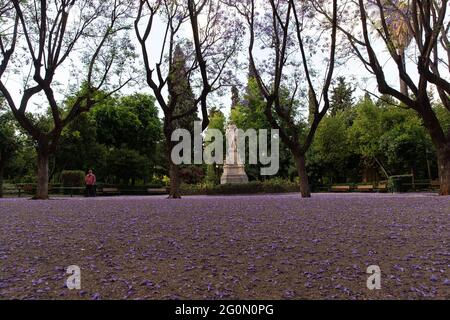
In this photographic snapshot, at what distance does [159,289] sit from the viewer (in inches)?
153

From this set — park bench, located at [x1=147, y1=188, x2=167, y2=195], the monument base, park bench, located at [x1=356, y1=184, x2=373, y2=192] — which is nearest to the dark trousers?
park bench, located at [x1=147, y1=188, x2=167, y2=195]

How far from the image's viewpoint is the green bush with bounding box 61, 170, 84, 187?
33375 millimetres

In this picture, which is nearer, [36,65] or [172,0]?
[36,65]

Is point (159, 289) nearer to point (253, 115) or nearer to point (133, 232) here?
point (133, 232)

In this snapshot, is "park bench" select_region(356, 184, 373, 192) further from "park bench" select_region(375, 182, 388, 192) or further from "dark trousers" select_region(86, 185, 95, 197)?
"dark trousers" select_region(86, 185, 95, 197)

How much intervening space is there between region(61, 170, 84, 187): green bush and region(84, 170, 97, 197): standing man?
4.33m

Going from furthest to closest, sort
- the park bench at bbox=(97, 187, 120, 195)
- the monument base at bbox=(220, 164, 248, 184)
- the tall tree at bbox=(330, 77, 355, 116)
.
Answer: the tall tree at bbox=(330, 77, 355, 116) < the monument base at bbox=(220, 164, 248, 184) < the park bench at bbox=(97, 187, 120, 195)

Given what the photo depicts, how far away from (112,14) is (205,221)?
1736cm

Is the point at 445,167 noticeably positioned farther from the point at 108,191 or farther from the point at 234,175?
the point at 108,191

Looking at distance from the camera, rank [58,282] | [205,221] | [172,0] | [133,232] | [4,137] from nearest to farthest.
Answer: [58,282] → [133,232] → [205,221] → [172,0] → [4,137]

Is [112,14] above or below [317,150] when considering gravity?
above

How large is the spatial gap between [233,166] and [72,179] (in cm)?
1258

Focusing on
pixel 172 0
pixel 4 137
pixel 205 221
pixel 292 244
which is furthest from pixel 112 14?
pixel 292 244

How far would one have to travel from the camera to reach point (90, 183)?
94.0 feet
